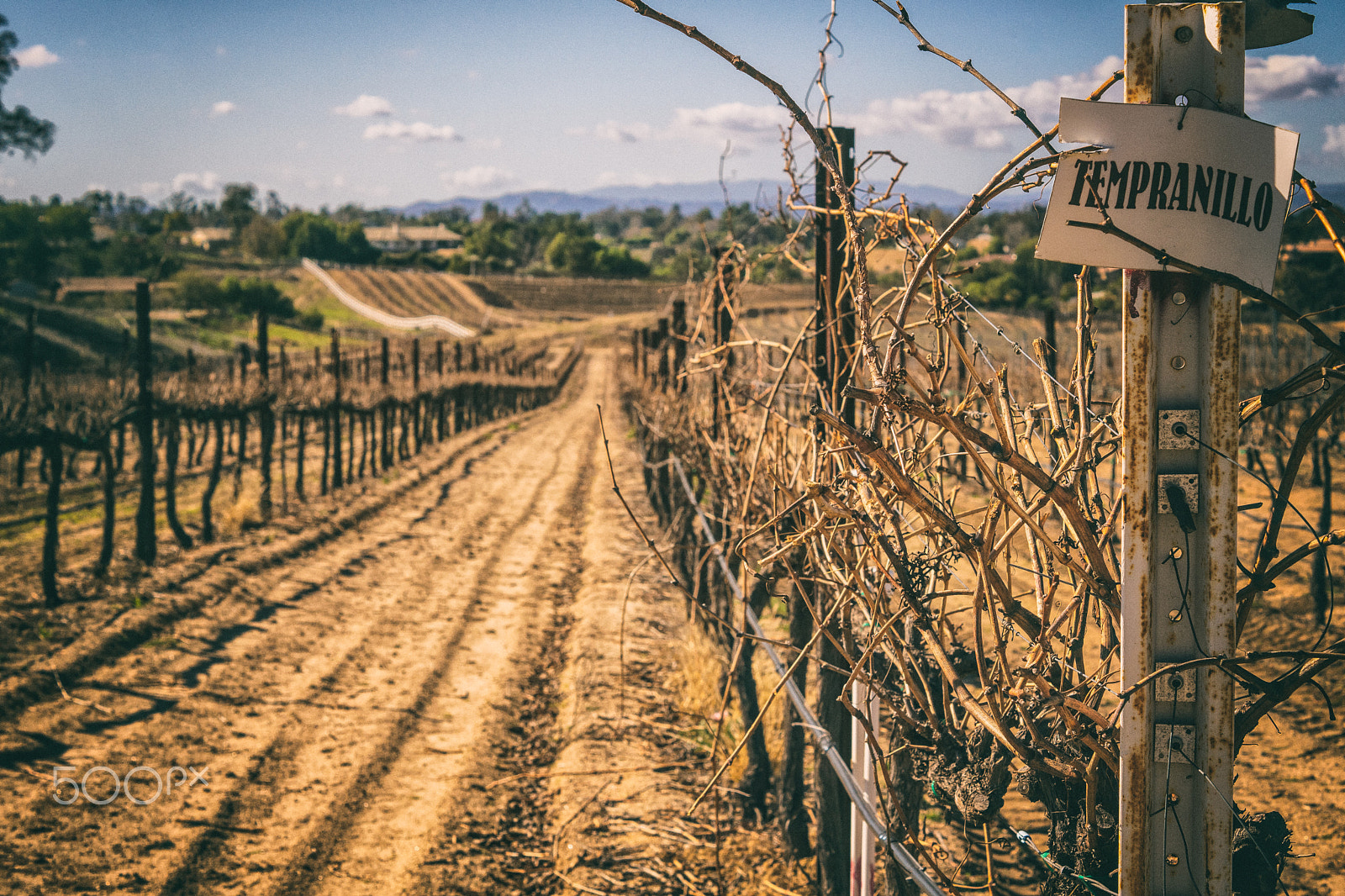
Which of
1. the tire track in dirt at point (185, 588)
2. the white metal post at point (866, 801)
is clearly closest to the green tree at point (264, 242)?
the tire track in dirt at point (185, 588)

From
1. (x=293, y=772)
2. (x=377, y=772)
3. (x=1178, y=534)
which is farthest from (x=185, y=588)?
(x=1178, y=534)

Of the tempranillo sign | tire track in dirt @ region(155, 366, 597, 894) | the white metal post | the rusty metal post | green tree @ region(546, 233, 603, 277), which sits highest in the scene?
green tree @ region(546, 233, 603, 277)

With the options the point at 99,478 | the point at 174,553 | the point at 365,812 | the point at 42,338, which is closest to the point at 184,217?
the point at 42,338

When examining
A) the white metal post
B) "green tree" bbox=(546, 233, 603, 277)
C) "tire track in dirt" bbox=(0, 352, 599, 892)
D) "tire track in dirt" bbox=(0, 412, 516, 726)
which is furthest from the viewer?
"green tree" bbox=(546, 233, 603, 277)

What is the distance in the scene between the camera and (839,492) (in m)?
2.30

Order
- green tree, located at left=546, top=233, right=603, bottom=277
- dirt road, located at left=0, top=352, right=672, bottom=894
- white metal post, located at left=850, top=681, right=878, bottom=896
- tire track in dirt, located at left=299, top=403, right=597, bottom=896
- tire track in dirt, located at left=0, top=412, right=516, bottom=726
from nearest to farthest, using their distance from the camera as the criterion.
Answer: white metal post, located at left=850, top=681, right=878, bottom=896 → tire track in dirt, located at left=299, top=403, right=597, bottom=896 → dirt road, located at left=0, top=352, right=672, bottom=894 → tire track in dirt, located at left=0, top=412, right=516, bottom=726 → green tree, located at left=546, top=233, right=603, bottom=277

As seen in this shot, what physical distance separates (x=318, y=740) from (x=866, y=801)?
4793mm

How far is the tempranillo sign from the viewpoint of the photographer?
130 centimetres

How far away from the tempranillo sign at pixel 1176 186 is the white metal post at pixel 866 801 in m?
1.60

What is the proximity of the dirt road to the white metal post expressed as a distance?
1978 millimetres

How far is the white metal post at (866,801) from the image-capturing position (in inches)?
102

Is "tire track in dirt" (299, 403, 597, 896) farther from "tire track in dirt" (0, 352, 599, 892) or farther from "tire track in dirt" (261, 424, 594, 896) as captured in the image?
"tire track in dirt" (0, 352, 599, 892)

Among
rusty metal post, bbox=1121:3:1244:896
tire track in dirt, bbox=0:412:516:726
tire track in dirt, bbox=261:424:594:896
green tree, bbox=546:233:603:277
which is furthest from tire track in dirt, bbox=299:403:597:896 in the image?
green tree, bbox=546:233:603:277

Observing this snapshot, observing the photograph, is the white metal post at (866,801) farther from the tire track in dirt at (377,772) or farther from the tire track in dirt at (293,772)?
the tire track in dirt at (293,772)
